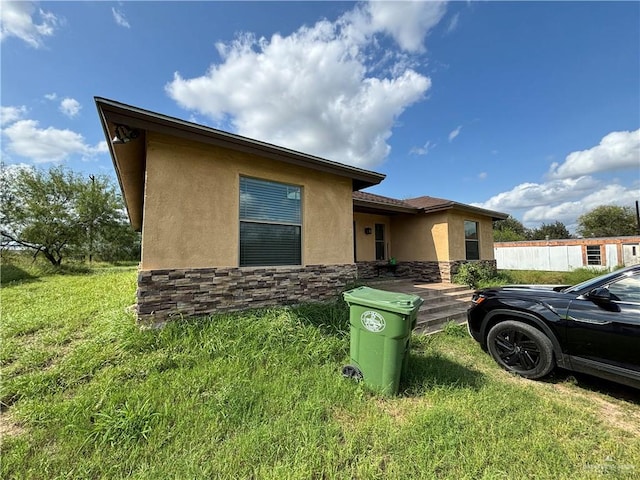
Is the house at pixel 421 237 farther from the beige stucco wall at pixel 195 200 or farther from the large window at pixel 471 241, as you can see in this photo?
the beige stucco wall at pixel 195 200

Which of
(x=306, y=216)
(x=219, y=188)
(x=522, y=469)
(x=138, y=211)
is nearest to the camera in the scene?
(x=522, y=469)

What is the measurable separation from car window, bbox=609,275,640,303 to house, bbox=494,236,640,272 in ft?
77.9

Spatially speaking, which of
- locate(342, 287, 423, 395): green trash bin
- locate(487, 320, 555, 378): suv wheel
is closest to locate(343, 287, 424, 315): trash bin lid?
locate(342, 287, 423, 395): green trash bin

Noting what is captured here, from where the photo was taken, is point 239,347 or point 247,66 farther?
point 247,66

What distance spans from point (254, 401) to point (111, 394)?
1507 millimetres

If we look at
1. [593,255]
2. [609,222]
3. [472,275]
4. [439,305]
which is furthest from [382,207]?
[609,222]

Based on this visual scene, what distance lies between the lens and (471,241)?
1067 cm

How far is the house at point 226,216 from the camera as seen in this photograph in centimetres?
390

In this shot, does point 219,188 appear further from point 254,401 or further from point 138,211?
point 138,211

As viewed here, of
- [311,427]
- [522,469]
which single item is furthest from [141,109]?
[522,469]

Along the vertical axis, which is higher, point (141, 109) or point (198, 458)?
point (141, 109)

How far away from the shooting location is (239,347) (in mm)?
3674

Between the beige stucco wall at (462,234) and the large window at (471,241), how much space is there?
0.20 metres

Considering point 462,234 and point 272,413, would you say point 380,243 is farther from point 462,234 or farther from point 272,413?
point 272,413
